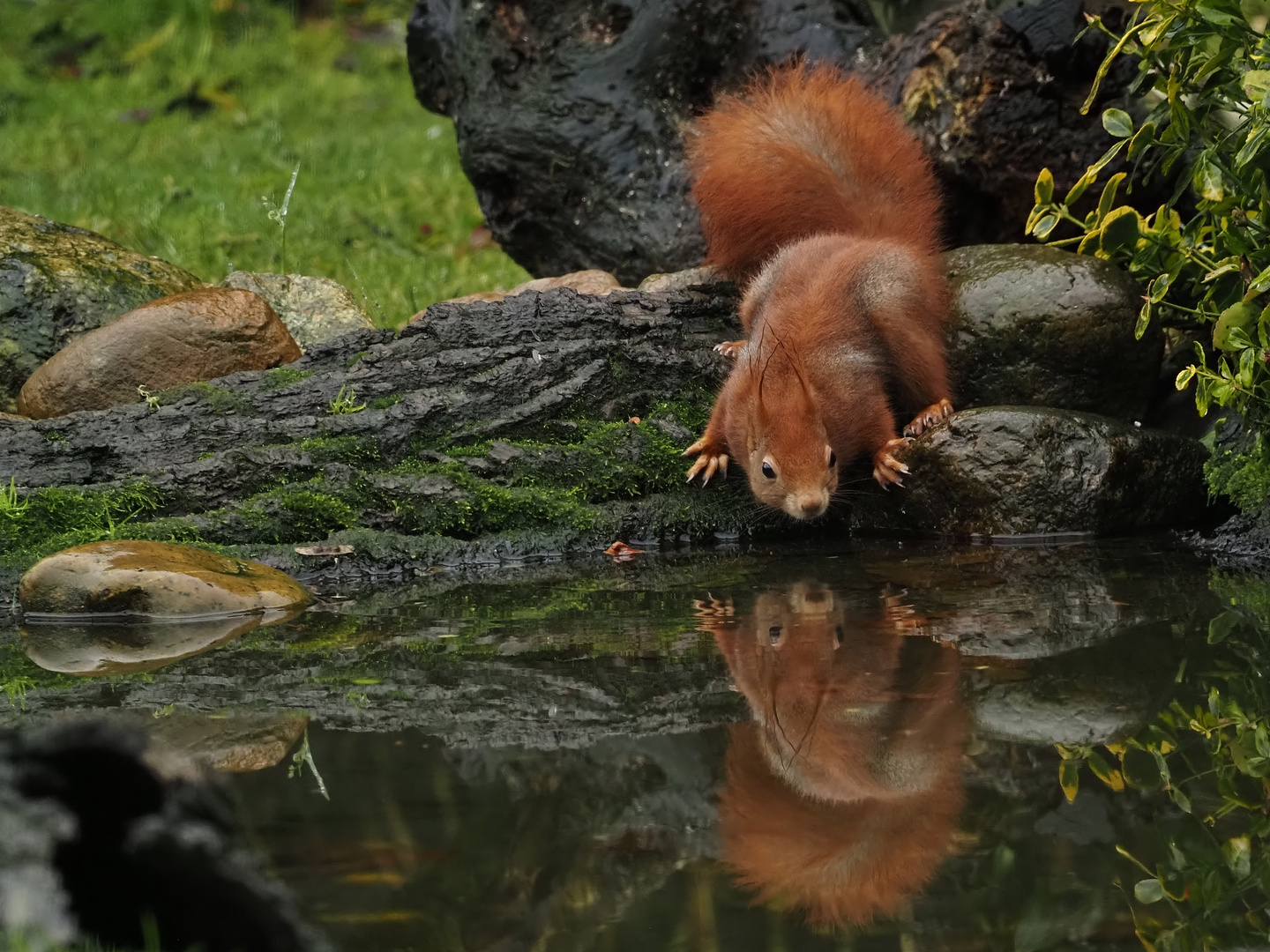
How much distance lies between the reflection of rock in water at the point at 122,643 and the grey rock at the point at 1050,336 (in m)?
3.11

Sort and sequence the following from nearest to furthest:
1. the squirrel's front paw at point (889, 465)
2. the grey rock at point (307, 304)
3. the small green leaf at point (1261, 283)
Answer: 1. the small green leaf at point (1261, 283)
2. the squirrel's front paw at point (889, 465)
3. the grey rock at point (307, 304)

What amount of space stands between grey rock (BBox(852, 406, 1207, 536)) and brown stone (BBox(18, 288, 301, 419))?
290 cm

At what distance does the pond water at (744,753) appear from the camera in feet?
6.50

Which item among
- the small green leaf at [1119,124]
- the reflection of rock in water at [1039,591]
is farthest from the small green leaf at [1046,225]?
the reflection of rock in water at [1039,591]

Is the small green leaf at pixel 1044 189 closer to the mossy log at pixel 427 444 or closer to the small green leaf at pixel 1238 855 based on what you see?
the mossy log at pixel 427 444

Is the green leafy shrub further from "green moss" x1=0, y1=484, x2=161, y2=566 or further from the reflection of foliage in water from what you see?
"green moss" x1=0, y1=484, x2=161, y2=566

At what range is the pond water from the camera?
1.98 metres

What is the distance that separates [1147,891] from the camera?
6.53 feet

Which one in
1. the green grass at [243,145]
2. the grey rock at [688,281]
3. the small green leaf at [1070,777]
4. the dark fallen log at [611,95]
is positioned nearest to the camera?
the small green leaf at [1070,777]

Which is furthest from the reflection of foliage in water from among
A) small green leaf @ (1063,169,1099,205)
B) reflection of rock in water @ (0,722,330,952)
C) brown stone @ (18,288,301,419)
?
brown stone @ (18,288,301,419)

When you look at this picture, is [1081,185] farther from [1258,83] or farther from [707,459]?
[707,459]

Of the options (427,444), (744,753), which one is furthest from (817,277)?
(744,753)

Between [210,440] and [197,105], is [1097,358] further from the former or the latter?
[197,105]

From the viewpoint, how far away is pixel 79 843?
6.77ft
